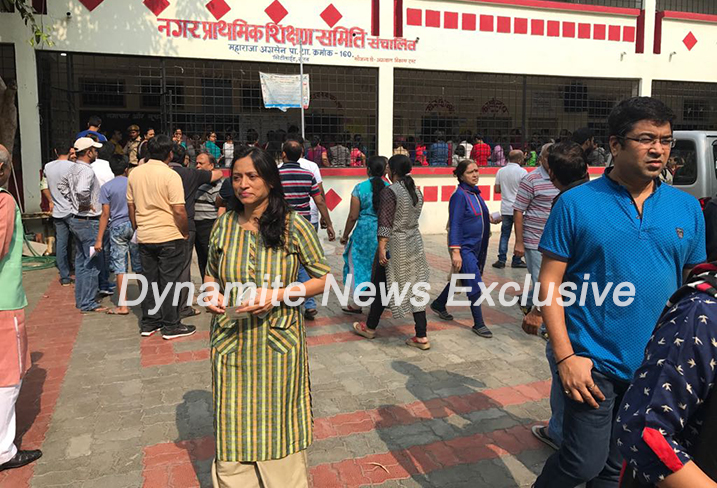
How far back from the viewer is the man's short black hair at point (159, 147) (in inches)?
218

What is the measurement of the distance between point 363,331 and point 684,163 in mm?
5543

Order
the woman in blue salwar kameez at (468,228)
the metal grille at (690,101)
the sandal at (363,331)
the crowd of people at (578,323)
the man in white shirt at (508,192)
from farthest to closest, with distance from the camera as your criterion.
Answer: the metal grille at (690,101) → the man in white shirt at (508,192) → the sandal at (363,331) → the woman in blue salwar kameez at (468,228) → the crowd of people at (578,323)

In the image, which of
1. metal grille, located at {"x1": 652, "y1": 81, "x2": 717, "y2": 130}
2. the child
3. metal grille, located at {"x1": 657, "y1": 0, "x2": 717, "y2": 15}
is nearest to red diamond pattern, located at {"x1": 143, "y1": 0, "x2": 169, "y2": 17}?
the child

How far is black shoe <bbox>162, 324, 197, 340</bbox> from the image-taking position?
573cm

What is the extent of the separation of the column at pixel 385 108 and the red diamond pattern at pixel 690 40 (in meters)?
7.73

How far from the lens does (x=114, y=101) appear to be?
14.5 metres

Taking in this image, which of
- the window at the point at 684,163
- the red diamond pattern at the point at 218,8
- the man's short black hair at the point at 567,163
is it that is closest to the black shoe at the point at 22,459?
the man's short black hair at the point at 567,163

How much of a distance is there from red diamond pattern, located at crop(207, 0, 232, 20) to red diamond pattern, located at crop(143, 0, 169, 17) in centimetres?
76

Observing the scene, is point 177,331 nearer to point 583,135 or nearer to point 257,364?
point 257,364

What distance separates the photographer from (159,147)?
5547mm

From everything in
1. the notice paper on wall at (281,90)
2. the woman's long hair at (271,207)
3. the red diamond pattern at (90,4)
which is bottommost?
the woman's long hair at (271,207)

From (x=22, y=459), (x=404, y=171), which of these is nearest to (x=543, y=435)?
(x=404, y=171)

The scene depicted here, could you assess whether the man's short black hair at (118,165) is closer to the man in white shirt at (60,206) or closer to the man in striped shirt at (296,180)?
the man in white shirt at (60,206)

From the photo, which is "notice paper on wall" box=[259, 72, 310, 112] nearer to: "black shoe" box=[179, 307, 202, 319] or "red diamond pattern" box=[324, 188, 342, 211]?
"red diamond pattern" box=[324, 188, 342, 211]
